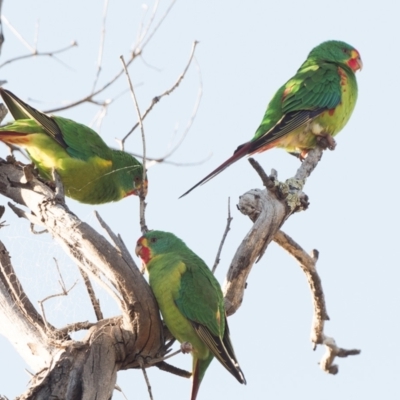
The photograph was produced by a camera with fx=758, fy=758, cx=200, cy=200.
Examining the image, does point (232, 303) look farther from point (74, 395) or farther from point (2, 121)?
point (2, 121)

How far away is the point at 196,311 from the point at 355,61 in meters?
3.47

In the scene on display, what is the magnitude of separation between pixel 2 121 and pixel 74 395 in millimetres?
2340

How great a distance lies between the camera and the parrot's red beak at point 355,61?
6.66 meters

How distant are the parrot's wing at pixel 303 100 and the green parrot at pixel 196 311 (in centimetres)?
143

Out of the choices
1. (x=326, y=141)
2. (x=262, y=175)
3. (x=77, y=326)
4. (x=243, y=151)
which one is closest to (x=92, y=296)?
(x=77, y=326)

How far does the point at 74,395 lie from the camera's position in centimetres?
344

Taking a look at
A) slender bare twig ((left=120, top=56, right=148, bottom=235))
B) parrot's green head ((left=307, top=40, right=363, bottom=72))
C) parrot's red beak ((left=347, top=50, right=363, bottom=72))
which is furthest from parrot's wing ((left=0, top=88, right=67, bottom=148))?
parrot's red beak ((left=347, top=50, right=363, bottom=72))

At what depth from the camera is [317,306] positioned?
4.78 meters

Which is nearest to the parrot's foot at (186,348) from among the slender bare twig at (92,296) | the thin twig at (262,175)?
the slender bare twig at (92,296)

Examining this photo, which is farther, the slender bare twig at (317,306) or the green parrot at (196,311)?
the slender bare twig at (317,306)

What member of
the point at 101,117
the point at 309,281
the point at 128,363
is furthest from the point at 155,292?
the point at 101,117

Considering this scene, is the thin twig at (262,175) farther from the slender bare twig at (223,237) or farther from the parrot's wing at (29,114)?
the parrot's wing at (29,114)

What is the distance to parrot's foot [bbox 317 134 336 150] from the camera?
5.63 metres

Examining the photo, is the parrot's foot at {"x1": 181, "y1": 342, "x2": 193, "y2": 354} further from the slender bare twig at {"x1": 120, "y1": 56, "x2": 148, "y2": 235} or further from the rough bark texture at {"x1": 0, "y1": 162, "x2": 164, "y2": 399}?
the slender bare twig at {"x1": 120, "y1": 56, "x2": 148, "y2": 235}
